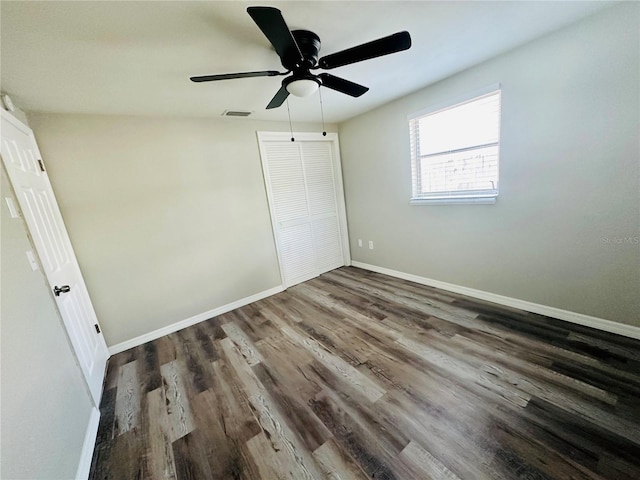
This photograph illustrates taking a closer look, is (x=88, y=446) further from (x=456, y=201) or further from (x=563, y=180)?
(x=563, y=180)

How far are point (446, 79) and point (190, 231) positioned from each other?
3267 mm

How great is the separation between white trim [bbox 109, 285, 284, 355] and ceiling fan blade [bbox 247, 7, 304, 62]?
2803mm

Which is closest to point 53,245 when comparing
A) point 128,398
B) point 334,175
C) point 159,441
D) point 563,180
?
point 128,398

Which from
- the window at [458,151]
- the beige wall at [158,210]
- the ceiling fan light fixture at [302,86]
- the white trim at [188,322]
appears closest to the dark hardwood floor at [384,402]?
the white trim at [188,322]

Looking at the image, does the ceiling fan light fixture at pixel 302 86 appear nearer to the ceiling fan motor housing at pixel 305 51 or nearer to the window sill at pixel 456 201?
the ceiling fan motor housing at pixel 305 51

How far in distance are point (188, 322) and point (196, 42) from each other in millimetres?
2743

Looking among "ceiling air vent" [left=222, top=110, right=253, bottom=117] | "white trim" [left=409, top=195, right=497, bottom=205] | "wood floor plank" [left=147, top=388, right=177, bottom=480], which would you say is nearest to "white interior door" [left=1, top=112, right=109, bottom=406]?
"wood floor plank" [left=147, top=388, right=177, bottom=480]

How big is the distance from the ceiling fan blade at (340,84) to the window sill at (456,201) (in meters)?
1.62

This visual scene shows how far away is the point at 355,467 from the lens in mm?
1248

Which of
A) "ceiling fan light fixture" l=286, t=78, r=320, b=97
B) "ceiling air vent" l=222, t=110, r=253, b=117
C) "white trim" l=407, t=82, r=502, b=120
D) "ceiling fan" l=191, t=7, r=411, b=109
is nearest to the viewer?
"ceiling fan" l=191, t=7, r=411, b=109

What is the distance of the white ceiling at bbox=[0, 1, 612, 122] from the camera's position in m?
1.23

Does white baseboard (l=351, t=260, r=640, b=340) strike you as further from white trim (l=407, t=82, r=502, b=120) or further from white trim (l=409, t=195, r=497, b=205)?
white trim (l=407, t=82, r=502, b=120)

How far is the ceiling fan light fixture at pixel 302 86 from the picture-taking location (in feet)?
5.06

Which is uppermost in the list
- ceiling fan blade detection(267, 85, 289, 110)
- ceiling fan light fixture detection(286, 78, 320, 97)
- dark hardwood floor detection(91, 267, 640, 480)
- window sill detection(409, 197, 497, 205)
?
ceiling fan blade detection(267, 85, 289, 110)
